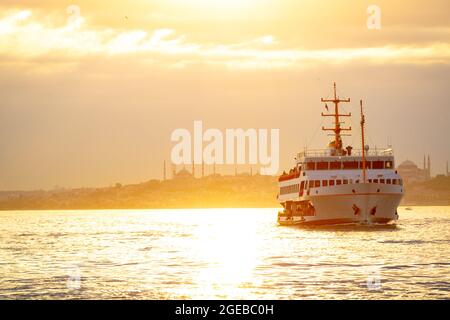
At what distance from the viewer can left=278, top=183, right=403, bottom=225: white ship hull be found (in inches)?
3686

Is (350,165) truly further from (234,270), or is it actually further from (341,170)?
(234,270)

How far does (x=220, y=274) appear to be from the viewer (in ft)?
157

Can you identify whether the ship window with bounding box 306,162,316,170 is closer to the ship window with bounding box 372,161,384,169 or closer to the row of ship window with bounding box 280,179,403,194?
the row of ship window with bounding box 280,179,403,194

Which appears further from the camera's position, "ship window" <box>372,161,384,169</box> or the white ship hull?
"ship window" <box>372,161,384,169</box>

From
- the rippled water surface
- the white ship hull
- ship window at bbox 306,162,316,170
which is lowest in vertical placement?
the rippled water surface

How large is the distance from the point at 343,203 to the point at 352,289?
54772mm

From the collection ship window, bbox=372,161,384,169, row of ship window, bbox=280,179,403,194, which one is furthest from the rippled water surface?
ship window, bbox=372,161,384,169

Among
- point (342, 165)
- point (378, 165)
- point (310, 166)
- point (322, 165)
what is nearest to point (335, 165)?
point (342, 165)

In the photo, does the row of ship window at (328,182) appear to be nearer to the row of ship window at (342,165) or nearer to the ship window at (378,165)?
the row of ship window at (342,165)

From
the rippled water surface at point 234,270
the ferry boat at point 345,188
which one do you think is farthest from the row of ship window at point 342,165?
the rippled water surface at point 234,270

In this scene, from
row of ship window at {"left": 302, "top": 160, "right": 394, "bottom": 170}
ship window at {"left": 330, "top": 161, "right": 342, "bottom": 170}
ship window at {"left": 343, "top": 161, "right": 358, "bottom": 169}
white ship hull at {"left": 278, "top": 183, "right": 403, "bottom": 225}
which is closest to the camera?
white ship hull at {"left": 278, "top": 183, "right": 403, "bottom": 225}

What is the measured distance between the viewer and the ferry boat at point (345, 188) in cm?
9412

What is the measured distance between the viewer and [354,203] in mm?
94062

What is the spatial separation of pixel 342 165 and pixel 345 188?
7437mm
